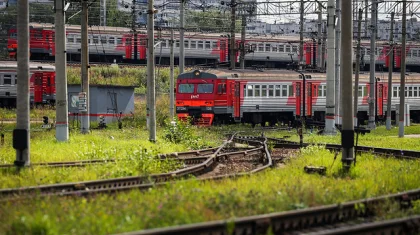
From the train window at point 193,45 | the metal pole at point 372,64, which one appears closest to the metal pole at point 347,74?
the metal pole at point 372,64

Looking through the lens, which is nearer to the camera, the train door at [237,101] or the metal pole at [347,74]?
the metal pole at [347,74]

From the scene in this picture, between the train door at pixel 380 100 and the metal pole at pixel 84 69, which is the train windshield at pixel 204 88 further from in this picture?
the train door at pixel 380 100

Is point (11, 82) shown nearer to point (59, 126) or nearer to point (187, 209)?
point (59, 126)

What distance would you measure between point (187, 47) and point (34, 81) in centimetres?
1389

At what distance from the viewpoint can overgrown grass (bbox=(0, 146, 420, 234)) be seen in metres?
7.48

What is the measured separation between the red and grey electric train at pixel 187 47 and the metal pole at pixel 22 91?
32937 mm

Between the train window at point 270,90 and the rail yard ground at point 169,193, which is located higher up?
the train window at point 270,90

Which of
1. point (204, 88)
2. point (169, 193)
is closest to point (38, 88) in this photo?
point (204, 88)

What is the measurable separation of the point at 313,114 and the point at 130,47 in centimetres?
1791

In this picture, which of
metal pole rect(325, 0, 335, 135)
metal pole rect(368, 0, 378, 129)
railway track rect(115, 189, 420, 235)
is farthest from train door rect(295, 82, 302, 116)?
railway track rect(115, 189, 420, 235)

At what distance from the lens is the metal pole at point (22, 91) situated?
12.9m

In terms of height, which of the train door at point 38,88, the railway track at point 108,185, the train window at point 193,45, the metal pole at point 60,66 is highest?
the train window at point 193,45

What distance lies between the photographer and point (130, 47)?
1991 inches

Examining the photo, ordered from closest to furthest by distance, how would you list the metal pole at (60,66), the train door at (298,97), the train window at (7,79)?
the metal pole at (60,66), the train door at (298,97), the train window at (7,79)
